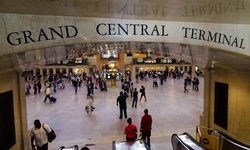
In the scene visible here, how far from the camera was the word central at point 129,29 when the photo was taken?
12.3ft

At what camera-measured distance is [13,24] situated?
312 centimetres

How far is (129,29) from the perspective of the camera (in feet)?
12.9

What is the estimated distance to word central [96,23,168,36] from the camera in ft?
12.3

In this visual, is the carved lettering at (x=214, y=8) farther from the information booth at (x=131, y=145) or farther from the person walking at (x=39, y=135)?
the person walking at (x=39, y=135)

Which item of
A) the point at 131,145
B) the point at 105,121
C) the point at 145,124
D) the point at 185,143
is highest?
the point at 145,124

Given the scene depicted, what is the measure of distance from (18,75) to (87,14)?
476 cm

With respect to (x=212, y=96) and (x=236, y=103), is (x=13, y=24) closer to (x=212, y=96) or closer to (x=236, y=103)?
(x=236, y=103)

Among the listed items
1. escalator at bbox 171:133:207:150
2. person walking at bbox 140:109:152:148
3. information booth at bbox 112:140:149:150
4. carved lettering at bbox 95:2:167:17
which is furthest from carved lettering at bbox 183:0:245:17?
person walking at bbox 140:109:152:148

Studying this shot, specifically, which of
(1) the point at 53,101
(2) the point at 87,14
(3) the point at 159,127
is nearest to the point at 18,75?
(2) the point at 87,14

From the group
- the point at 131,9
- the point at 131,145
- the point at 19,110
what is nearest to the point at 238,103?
the point at 131,145

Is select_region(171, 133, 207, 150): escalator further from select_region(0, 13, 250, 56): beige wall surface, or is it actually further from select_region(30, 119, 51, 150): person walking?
select_region(30, 119, 51, 150): person walking

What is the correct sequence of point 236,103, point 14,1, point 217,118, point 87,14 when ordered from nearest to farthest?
point 14,1, point 87,14, point 236,103, point 217,118

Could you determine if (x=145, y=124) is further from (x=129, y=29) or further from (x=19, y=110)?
(x=19, y=110)

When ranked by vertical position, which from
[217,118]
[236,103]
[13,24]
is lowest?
[217,118]
